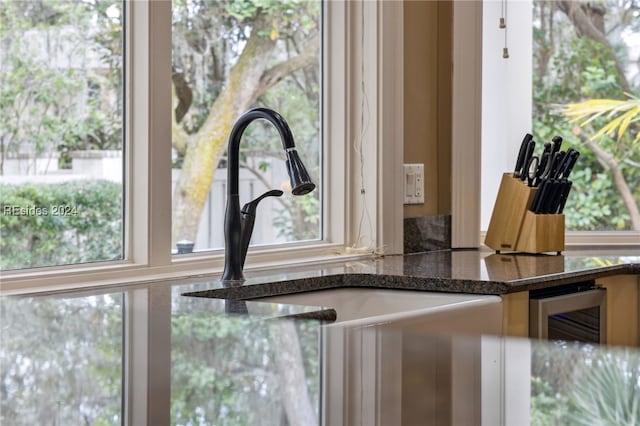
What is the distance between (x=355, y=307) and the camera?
258cm

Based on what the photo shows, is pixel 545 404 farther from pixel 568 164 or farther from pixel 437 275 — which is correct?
pixel 568 164

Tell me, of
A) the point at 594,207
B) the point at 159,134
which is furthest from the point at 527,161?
the point at 159,134

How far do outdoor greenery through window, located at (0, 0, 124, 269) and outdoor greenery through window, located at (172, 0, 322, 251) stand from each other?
26 centimetres

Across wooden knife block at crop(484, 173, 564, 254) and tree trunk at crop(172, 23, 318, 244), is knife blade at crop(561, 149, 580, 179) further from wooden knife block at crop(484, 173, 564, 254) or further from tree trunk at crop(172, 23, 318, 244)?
tree trunk at crop(172, 23, 318, 244)

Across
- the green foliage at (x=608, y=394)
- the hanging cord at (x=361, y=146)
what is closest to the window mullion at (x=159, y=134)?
the hanging cord at (x=361, y=146)

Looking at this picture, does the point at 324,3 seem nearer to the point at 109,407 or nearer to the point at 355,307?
the point at 355,307

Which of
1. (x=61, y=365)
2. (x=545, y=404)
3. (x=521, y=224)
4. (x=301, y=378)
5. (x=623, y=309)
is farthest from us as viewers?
(x=521, y=224)

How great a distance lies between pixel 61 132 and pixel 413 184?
1274 millimetres

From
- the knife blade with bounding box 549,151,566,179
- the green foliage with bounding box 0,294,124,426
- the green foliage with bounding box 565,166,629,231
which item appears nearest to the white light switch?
the knife blade with bounding box 549,151,566,179

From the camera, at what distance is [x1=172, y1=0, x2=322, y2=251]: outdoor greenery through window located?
8.89ft

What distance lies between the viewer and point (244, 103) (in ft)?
9.41

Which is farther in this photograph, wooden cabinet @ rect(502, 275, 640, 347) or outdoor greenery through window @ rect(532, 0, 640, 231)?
outdoor greenery through window @ rect(532, 0, 640, 231)

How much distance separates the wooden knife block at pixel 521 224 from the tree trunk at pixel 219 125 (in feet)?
2.59

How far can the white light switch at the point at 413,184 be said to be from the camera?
127 inches
